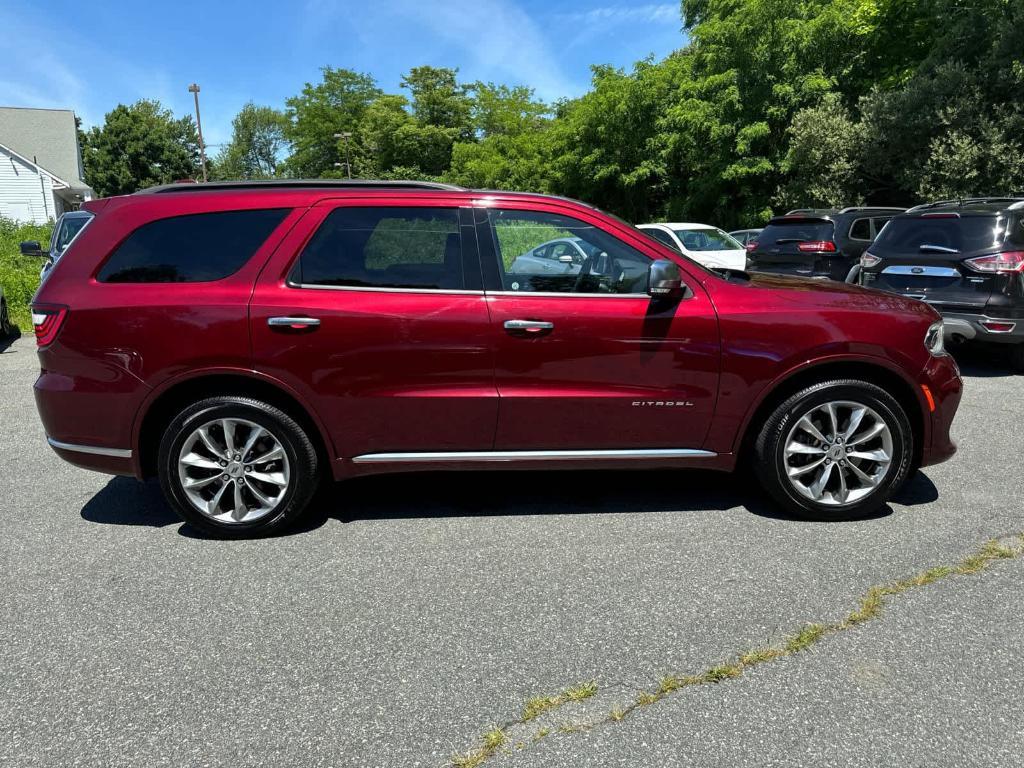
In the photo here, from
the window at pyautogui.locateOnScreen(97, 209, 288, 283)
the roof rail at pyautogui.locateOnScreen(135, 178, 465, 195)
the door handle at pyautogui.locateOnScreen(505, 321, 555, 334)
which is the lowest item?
the door handle at pyautogui.locateOnScreen(505, 321, 555, 334)

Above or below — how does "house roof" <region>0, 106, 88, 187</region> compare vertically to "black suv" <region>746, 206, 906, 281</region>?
above

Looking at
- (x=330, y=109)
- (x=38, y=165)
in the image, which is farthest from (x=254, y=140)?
(x=38, y=165)

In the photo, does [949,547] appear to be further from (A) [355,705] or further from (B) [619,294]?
(A) [355,705]

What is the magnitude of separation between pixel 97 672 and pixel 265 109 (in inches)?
4558

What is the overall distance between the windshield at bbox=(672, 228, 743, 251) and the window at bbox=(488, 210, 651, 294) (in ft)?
34.8

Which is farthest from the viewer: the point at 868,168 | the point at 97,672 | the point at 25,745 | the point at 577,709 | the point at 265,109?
the point at 265,109

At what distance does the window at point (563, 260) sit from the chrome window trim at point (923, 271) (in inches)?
205

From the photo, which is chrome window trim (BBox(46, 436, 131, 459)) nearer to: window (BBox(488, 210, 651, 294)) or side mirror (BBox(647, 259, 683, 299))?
window (BBox(488, 210, 651, 294))

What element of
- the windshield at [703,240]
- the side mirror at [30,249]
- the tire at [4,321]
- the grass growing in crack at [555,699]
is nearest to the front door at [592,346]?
the grass growing in crack at [555,699]

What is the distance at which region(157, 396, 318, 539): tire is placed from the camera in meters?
3.77

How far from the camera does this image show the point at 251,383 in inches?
150

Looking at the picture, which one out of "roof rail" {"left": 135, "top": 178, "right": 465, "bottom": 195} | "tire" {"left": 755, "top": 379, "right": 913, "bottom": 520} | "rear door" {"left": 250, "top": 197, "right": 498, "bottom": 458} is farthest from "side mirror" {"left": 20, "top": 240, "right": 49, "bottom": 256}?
"tire" {"left": 755, "top": 379, "right": 913, "bottom": 520}

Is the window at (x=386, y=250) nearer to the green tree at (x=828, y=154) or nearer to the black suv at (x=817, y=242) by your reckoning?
the black suv at (x=817, y=242)

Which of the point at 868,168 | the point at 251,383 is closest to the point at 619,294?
the point at 251,383
